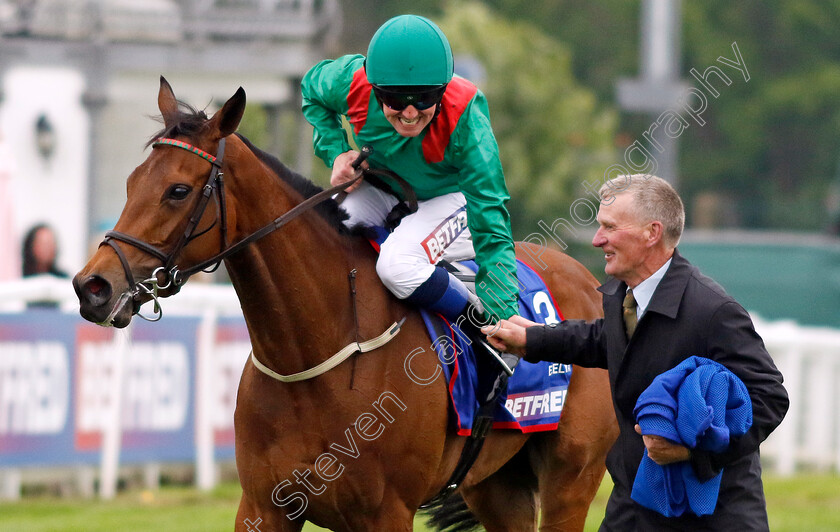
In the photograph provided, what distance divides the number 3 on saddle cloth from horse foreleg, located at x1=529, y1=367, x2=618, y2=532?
0.36ft

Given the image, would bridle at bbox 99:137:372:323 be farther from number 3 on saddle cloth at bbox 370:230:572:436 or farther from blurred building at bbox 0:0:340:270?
blurred building at bbox 0:0:340:270

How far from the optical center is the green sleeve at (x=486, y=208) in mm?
3898

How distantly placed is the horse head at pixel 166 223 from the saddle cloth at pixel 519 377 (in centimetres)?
97

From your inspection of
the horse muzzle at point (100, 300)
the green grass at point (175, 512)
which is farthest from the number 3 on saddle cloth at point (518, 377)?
the green grass at point (175, 512)

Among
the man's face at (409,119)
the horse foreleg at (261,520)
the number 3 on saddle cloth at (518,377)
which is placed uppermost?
the man's face at (409,119)

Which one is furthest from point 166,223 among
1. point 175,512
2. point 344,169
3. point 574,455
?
point 175,512

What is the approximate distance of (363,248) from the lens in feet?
13.3

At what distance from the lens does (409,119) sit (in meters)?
3.78

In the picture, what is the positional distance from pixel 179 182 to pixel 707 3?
35.6 m

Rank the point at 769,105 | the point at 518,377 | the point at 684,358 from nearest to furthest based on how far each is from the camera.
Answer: the point at 684,358 → the point at 518,377 → the point at 769,105

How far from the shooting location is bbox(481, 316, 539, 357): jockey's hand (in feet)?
12.5

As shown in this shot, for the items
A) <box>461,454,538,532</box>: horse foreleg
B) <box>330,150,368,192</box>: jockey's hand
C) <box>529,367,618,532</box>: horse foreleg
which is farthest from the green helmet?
<box>461,454,538,532</box>: horse foreleg

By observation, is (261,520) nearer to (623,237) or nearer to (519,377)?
(519,377)

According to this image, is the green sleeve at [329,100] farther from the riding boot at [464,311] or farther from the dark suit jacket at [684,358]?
the dark suit jacket at [684,358]
